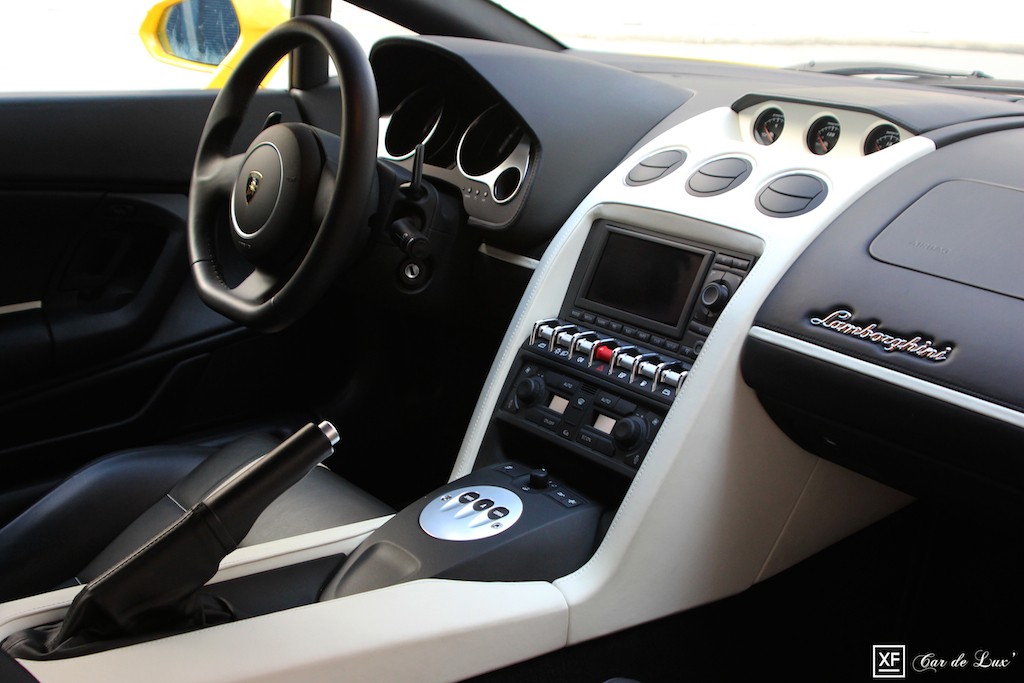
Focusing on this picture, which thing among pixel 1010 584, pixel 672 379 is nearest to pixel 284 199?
pixel 672 379

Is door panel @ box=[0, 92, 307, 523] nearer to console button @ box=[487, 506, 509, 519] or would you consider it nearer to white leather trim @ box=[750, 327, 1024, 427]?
console button @ box=[487, 506, 509, 519]

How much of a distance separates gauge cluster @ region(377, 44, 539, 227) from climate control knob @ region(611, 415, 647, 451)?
0.47 meters

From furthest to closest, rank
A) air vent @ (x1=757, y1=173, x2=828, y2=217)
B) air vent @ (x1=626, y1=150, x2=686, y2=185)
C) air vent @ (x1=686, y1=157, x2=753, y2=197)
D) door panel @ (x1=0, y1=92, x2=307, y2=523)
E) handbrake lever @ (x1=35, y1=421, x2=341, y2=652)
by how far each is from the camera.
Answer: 1. door panel @ (x1=0, y1=92, x2=307, y2=523)
2. air vent @ (x1=626, y1=150, x2=686, y2=185)
3. air vent @ (x1=686, y1=157, x2=753, y2=197)
4. air vent @ (x1=757, y1=173, x2=828, y2=217)
5. handbrake lever @ (x1=35, y1=421, x2=341, y2=652)

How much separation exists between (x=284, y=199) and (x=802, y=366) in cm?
73

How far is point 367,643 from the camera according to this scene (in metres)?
1.03

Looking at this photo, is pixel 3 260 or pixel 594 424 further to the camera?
pixel 3 260

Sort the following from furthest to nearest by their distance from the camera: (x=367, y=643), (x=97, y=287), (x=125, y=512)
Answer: (x=97, y=287) < (x=125, y=512) < (x=367, y=643)

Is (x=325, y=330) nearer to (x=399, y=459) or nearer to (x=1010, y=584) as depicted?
(x=399, y=459)

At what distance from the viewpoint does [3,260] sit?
180cm

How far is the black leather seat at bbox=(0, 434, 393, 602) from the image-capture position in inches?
55.2

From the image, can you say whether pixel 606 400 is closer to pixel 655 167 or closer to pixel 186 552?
pixel 655 167

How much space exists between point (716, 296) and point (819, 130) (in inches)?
13.3

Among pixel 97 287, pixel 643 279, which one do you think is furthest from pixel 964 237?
pixel 97 287

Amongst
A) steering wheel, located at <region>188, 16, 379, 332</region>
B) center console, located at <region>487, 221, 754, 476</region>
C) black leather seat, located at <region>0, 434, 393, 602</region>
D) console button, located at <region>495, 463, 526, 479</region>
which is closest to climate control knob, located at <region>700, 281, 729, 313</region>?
center console, located at <region>487, 221, 754, 476</region>
